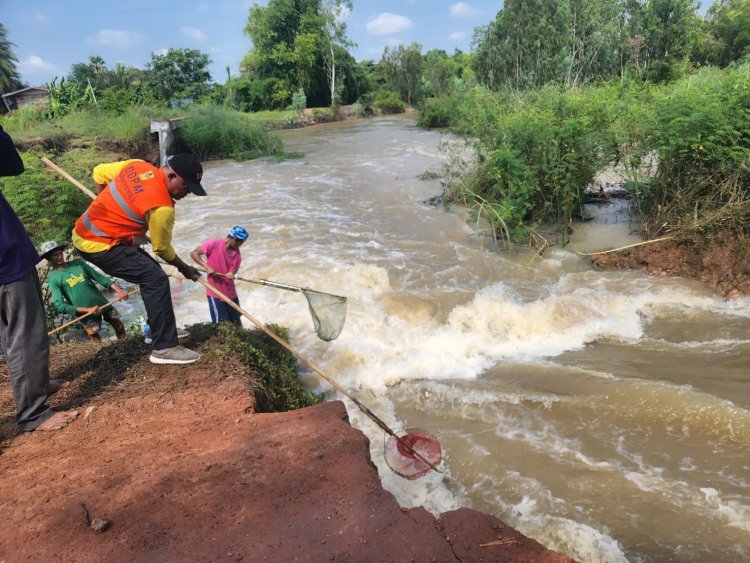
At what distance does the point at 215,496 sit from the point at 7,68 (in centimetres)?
5160

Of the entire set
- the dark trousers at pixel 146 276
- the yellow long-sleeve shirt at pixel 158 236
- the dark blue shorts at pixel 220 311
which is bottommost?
the dark blue shorts at pixel 220 311

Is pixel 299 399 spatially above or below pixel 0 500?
below

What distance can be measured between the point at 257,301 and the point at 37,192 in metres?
3.88

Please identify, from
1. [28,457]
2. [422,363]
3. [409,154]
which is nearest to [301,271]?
[422,363]

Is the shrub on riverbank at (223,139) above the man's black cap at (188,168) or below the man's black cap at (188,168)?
above

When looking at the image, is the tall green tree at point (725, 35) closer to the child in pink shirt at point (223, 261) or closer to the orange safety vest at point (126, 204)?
the child in pink shirt at point (223, 261)

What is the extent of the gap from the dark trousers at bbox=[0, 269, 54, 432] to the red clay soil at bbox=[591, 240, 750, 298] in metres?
7.36

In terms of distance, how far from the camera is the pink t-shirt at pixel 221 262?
485 cm

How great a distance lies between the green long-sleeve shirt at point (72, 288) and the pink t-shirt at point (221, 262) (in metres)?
1.69

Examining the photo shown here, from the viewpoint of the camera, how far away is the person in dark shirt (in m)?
2.84

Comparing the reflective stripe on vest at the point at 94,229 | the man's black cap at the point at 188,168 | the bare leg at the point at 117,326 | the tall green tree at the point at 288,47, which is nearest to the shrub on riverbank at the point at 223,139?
the bare leg at the point at 117,326

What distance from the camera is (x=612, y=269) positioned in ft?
24.0

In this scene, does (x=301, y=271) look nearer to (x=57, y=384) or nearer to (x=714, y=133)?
(x=57, y=384)

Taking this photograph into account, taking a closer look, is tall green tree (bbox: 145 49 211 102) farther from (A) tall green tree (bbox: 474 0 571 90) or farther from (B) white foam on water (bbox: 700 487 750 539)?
(B) white foam on water (bbox: 700 487 750 539)
